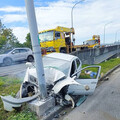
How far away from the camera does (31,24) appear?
283cm

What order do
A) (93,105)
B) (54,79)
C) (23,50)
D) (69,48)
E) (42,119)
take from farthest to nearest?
1. (69,48)
2. (23,50)
3. (93,105)
4. (54,79)
5. (42,119)

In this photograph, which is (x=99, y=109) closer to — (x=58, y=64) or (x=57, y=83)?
(x=57, y=83)

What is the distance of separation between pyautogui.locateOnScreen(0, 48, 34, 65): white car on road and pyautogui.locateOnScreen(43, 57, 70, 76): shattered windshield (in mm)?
6910

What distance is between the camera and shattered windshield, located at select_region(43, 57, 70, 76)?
3.87 meters

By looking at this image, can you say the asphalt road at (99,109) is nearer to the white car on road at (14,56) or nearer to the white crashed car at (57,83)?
the white crashed car at (57,83)

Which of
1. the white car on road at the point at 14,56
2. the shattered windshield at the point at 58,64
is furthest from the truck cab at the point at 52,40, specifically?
the shattered windshield at the point at 58,64

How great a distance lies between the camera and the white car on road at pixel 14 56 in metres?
9.71

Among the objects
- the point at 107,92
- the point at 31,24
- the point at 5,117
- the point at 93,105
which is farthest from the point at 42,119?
the point at 107,92

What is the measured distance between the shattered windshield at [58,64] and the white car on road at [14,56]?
22.7ft

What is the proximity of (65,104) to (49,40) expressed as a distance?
26.0 feet

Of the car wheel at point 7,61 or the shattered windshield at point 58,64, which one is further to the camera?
the car wheel at point 7,61

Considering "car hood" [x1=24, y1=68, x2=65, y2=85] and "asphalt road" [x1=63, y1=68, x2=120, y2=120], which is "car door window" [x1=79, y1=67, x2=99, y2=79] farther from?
"car hood" [x1=24, y1=68, x2=65, y2=85]

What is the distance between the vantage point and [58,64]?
4059 millimetres

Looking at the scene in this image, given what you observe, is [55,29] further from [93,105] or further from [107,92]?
[93,105]
